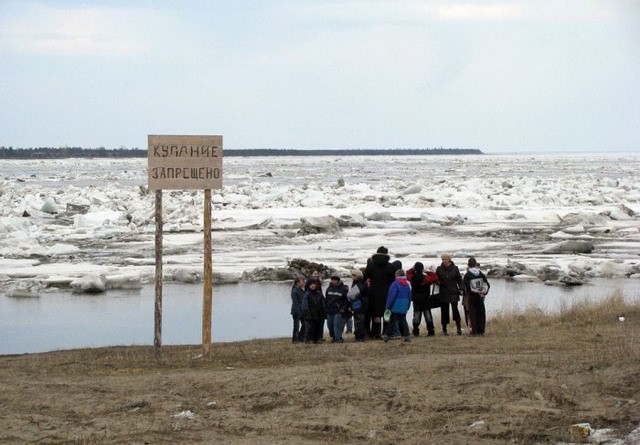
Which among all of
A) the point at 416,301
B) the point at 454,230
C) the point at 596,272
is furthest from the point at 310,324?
the point at 454,230

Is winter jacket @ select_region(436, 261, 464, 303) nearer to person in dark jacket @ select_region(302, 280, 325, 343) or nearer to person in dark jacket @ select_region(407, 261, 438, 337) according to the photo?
person in dark jacket @ select_region(407, 261, 438, 337)

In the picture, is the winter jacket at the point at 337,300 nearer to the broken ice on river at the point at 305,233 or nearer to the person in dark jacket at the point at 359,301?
the person in dark jacket at the point at 359,301

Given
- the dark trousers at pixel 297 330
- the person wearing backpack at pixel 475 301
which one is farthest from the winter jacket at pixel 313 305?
the person wearing backpack at pixel 475 301

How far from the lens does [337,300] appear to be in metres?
13.3

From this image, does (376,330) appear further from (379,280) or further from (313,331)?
(313,331)

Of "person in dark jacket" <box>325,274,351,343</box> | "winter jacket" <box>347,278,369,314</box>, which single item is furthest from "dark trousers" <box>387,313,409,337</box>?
"person in dark jacket" <box>325,274,351,343</box>

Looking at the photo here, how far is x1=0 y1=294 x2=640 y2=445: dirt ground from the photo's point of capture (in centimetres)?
747

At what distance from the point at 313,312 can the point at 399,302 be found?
1190 millimetres

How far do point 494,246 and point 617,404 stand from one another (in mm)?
21709

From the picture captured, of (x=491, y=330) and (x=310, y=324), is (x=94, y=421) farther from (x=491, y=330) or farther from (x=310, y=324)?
(x=491, y=330)

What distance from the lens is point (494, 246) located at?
29234 millimetres

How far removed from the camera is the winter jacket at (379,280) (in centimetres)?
1322

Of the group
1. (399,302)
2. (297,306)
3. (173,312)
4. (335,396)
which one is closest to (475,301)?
(399,302)

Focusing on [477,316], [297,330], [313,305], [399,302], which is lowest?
[297,330]
